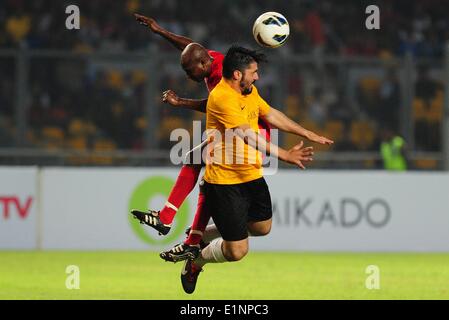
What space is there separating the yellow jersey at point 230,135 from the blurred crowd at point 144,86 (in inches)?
279

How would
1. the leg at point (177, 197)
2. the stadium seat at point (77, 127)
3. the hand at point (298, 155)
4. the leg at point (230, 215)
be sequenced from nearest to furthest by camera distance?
the hand at point (298, 155)
the leg at point (230, 215)
the leg at point (177, 197)
the stadium seat at point (77, 127)

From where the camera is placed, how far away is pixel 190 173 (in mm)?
10477

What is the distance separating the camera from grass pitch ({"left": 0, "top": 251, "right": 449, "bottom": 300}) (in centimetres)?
1051

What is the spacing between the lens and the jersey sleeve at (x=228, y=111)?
30.1 ft

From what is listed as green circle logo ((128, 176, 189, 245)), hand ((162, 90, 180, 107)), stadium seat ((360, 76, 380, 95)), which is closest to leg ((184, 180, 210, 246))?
hand ((162, 90, 180, 107))

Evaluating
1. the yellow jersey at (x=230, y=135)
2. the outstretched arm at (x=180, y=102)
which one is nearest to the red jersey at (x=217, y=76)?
the outstretched arm at (x=180, y=102)

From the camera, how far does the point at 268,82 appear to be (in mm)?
17125

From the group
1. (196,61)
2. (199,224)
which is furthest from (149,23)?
(199,224)

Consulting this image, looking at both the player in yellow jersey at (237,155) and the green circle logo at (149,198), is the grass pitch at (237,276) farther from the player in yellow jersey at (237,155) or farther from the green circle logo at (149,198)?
the player in yellow jersey at (237,155)

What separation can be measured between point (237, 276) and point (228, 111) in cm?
372

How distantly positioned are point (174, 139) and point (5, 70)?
2720mm
